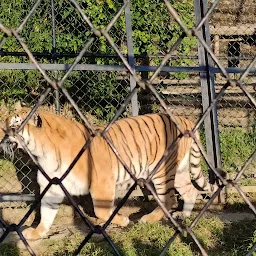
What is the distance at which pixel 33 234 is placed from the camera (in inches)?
171

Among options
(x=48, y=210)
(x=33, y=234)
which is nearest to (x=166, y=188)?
(x=48, y=210)

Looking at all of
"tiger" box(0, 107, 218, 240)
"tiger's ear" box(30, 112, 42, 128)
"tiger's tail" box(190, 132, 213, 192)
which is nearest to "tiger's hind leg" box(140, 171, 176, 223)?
"tiger" box(0, 107, 218, 240)

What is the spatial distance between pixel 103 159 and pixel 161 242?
2.69 feet

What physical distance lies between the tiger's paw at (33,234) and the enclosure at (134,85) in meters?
0.08

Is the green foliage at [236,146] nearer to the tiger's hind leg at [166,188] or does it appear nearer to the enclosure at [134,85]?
the enclosure at [134,85]

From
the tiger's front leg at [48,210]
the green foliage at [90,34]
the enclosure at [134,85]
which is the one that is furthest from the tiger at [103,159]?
the green foliage at [90,34]

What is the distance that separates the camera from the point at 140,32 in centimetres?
662

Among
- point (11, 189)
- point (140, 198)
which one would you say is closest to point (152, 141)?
point (140, 198)

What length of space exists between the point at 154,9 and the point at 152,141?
7.99ft

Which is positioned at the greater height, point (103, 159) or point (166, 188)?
point (103, 159)

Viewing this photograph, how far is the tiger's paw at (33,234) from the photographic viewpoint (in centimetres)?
434

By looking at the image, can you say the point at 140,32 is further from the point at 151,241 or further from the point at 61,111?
the point at 151,241

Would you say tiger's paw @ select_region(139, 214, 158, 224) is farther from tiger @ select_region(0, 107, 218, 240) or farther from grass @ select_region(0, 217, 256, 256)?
grass @ select_region(0, 217, 256, 256)

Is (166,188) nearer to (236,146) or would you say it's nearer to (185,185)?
(185,185)
